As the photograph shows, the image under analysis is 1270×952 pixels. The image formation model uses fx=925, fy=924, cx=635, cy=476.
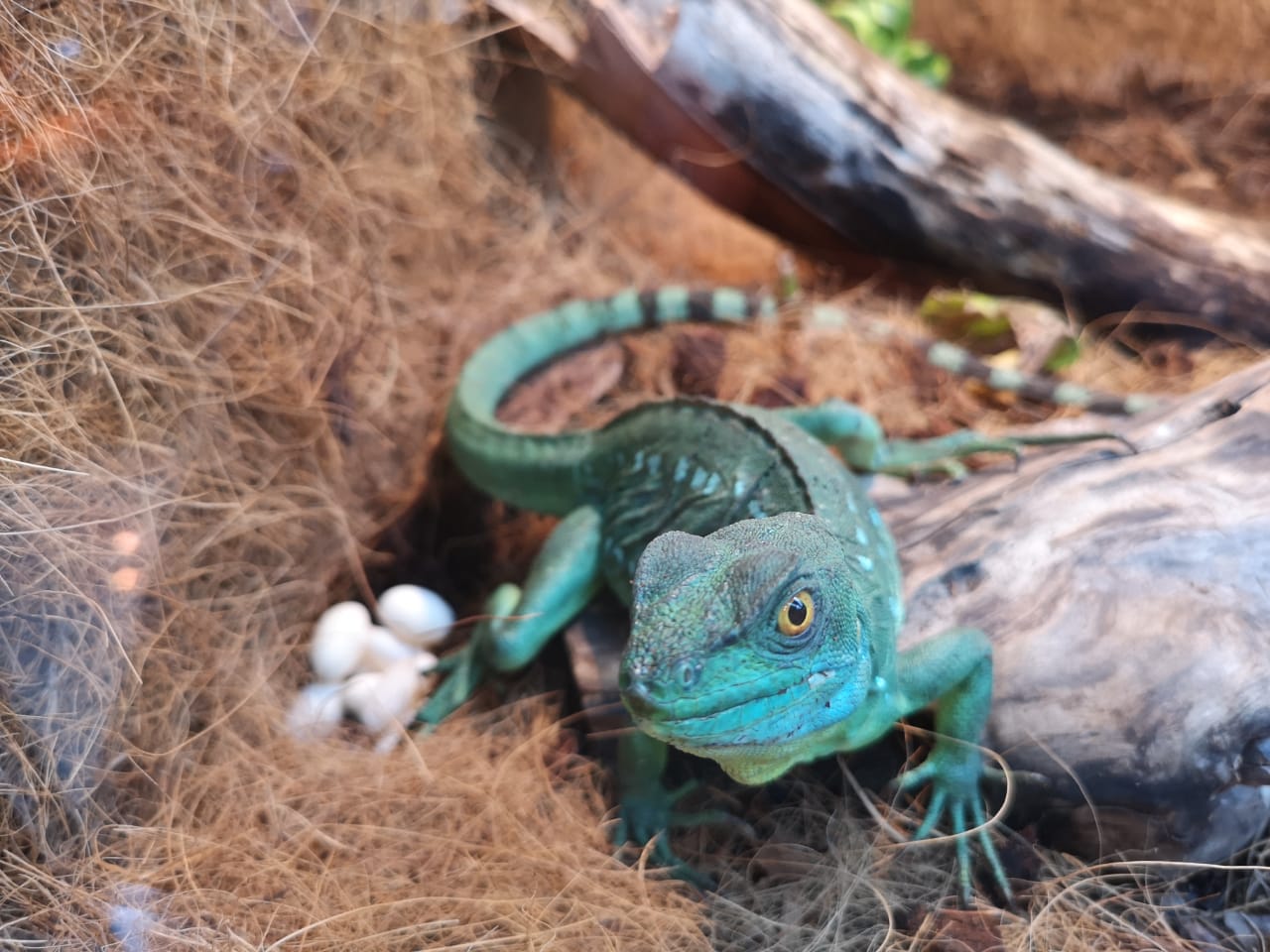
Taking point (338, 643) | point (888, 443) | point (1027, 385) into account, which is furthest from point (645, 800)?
point (1027, 385)

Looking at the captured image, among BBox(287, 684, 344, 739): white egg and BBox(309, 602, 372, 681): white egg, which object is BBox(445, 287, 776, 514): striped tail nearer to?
BBox(309, 602, 372, 681): white egg

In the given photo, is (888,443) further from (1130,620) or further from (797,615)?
(797,615)

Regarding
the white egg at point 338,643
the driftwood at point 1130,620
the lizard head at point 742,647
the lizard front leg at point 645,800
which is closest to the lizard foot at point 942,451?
the driftwood at point 1130,620

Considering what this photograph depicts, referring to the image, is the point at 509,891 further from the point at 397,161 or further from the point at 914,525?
the point at 397,161

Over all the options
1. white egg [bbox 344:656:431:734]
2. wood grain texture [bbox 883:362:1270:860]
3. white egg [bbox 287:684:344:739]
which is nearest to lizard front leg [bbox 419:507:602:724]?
white egg [bbox 344:656:431:734]

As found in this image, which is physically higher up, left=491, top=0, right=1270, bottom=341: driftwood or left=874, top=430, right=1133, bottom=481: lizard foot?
left=491, top=0, right=1270, bottom=341: driftwood

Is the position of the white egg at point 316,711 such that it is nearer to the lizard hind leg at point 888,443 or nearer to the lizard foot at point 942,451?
the lizard hind leg at point 888,443

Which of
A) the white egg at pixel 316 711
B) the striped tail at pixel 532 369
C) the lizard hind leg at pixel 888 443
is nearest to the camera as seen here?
the white egg at pixel 316 711

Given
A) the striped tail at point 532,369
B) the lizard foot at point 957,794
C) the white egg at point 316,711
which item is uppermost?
the striped tail at point 532,369
